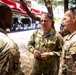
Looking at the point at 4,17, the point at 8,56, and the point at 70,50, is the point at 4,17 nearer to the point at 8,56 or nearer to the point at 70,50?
the point at 8,56

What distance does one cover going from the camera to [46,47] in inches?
189

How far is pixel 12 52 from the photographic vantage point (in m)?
2.47

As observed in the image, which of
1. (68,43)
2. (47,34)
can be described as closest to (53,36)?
(47,34)

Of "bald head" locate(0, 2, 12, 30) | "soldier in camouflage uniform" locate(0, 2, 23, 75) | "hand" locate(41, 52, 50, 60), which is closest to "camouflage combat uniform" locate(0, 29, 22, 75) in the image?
"soldier in camouflage uniform" locate(0, 2, 23, 75)

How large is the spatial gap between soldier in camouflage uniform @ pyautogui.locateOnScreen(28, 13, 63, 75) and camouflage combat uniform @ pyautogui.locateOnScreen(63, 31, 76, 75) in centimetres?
142

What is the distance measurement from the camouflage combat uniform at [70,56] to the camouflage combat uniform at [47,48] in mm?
1461

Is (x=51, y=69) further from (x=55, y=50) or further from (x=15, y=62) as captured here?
(x=15, y=62)

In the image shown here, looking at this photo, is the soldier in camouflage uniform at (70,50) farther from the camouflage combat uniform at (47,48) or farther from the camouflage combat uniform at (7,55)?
the camouflage combat uniform at (47,48)

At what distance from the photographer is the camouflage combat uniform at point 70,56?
3182 millimetres

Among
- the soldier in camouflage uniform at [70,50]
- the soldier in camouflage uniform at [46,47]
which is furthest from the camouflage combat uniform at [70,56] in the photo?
the soldier in camouflage uniform at [46,47]

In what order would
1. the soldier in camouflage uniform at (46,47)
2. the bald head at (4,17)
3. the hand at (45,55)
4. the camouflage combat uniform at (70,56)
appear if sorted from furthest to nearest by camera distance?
the soldier in camouflage uniform at (46,47) < the hand at (45,55) < the camouflage combat uniform at (70,56) < the bald head at (4,17)

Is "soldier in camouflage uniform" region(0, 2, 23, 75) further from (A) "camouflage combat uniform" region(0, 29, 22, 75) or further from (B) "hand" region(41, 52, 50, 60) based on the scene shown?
(B) "hand" region(41, 52, 50, 60)

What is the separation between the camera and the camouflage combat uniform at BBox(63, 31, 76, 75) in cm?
318

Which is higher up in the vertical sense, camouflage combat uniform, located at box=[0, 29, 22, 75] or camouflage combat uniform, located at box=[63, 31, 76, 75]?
camouflage combat uniform, located at box=[0, 29, 22, 75]
